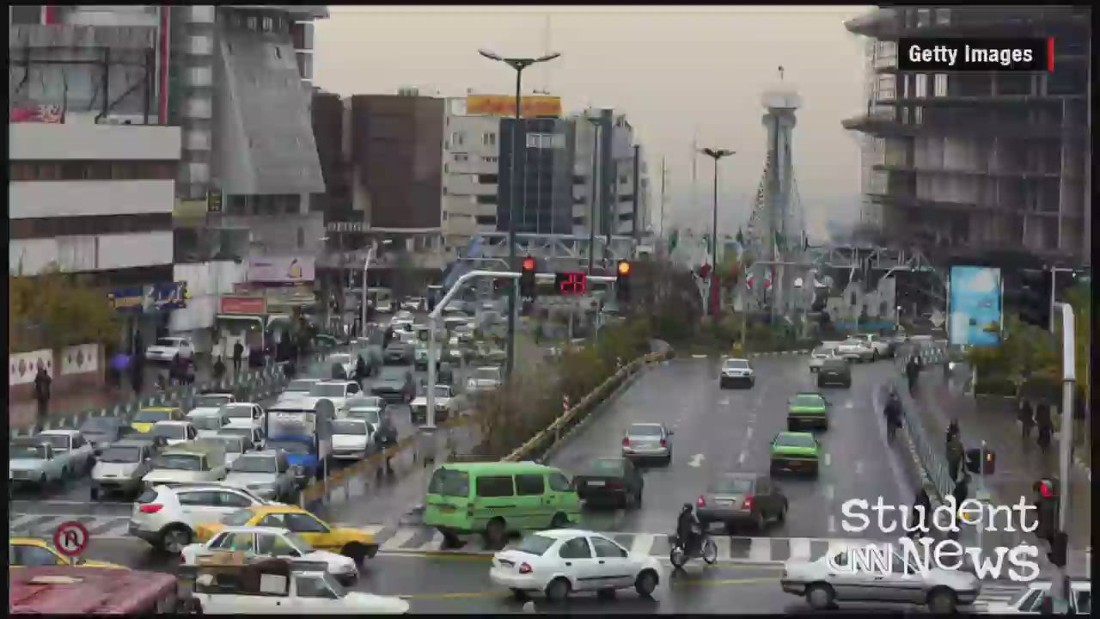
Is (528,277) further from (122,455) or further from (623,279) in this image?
(122,455)

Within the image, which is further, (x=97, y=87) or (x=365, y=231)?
(x=365, y=231)

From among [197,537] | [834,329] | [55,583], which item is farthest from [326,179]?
[55,583]

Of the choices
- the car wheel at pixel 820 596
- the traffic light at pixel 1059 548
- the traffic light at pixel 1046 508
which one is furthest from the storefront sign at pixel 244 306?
the traffic light at pixel 1059 548

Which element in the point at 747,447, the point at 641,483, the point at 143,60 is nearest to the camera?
the point at 641,483

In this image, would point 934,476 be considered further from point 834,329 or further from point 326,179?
point 326,179

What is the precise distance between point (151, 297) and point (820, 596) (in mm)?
28595

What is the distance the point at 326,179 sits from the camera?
65.8m

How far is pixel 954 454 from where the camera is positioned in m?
23.0

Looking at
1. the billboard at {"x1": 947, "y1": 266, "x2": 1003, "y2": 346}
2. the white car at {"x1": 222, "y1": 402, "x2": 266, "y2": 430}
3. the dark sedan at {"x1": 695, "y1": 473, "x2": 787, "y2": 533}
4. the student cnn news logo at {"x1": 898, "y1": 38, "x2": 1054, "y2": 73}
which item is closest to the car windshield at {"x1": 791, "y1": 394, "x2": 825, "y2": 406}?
the billboard at {"x1": 947, "y1": 266, "x2": 1003, "y2": 346}

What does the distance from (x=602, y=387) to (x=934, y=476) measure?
419 inches

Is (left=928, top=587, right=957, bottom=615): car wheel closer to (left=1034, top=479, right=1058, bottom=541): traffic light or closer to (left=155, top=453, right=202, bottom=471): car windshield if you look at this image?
(left=1034, top=479, right=1058, bottom=541): traffic light

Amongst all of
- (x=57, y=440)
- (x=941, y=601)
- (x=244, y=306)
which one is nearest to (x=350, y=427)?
(x=57, y=440)

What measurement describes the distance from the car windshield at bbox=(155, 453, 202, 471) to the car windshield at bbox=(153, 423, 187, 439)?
3.17 meters

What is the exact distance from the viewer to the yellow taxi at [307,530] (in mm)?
19719
